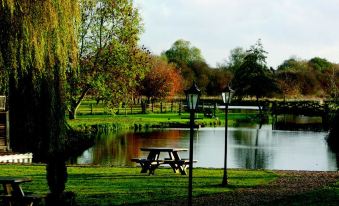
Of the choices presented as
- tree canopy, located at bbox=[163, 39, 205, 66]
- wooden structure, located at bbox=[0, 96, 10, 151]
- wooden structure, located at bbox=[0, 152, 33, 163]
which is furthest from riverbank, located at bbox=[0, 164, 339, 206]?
tree canopy, located at bbox=[163, 39, 205, 66]

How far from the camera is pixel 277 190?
1578 cm

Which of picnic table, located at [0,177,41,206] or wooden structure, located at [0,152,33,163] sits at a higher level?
picnic table, located at [0,177,41,206]

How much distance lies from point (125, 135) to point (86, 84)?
6.62 m

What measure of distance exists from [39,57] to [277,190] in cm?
696

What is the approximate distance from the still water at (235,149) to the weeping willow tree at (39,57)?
1115cm

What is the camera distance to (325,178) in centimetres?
1848

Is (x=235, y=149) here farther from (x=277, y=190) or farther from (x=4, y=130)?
(x=277, y=190)

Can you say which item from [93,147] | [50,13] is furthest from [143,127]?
[50,13]

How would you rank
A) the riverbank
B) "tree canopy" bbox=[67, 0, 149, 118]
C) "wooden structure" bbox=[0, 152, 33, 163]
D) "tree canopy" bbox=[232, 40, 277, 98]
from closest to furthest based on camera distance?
Answer: the riverbank < "wooden structure" bbox=[0, 152, 33, 163] < "tree canopy" bbox=[67, 0, 149, 118] < "tree canopy" bbox=[232, 40, 277, 98]

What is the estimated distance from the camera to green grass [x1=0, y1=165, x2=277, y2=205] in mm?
14242

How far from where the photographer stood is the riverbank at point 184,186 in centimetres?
1383

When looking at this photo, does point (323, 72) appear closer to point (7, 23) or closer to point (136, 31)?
point (136, 31)

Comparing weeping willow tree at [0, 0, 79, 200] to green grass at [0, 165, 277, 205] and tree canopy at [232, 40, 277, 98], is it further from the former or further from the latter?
tree canopy at [232, 40, 277, 98]

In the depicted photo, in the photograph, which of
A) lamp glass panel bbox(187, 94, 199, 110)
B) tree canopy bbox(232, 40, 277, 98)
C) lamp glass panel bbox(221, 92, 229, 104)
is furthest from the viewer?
tree canopy bbox(232, 40, 277, 98)
